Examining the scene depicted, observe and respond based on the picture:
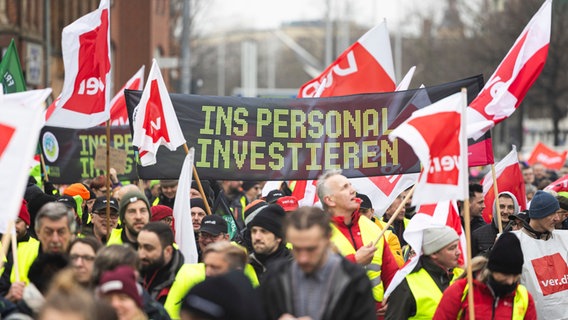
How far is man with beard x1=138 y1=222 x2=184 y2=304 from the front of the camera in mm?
8155

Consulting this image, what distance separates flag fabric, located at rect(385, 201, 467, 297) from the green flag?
21.8 feet

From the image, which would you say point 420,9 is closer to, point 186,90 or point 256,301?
point 186,90

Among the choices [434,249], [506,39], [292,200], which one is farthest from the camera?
[506,39]

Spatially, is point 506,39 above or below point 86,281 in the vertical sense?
above

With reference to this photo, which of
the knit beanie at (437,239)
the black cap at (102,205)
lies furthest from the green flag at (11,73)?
the knit beanie at (437,239)

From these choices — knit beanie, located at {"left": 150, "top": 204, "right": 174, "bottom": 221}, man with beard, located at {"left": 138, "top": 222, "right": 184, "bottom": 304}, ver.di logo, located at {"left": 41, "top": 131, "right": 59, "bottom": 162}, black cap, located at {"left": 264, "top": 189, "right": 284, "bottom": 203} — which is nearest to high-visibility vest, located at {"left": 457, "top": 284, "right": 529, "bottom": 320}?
man with beard, located at {"left": 138, "top": 222, "right": 184, "bottom": 304}

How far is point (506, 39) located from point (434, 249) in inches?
1467

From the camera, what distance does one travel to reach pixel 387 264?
9188 mm

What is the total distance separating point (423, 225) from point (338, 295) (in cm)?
265

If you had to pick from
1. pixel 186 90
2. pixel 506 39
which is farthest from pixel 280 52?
pixel 186 90

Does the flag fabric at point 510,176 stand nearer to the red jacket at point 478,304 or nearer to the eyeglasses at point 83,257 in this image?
the red jacket at point 478,304

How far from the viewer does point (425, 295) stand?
8656mm

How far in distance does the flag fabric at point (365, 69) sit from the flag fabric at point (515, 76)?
2269 millimetres

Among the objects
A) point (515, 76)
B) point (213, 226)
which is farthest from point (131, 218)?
point (515, 76)
